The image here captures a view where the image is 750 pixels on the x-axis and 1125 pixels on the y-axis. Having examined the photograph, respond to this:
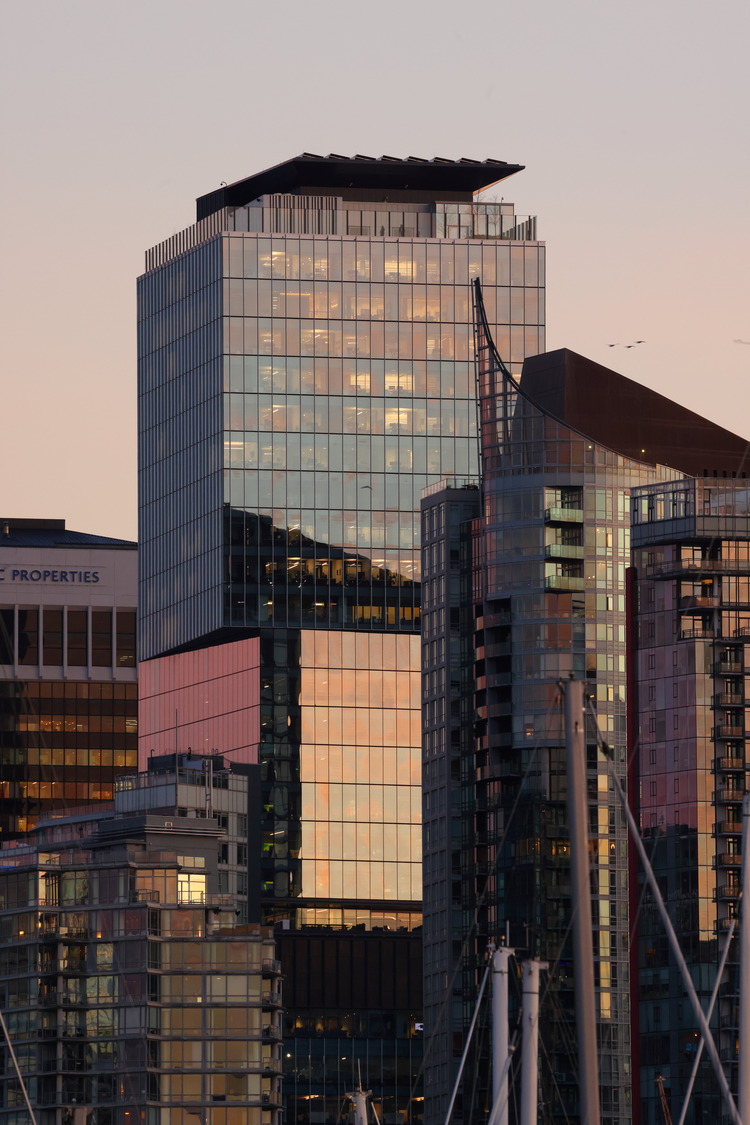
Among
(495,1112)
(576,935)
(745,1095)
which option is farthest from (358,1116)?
(576,935)

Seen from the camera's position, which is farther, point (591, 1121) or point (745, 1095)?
point (745, 1095)

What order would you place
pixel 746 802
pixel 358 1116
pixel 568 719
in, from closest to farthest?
pixel 568 719
pixel 746 802
pixel 358 1116

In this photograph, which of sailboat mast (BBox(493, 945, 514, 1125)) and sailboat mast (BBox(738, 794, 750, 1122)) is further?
sailboat mast (BBox(493, 945, 514, 1125))

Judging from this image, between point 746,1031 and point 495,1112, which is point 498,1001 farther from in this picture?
point 746,1031

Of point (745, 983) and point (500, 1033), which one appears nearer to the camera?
point (745, 983)

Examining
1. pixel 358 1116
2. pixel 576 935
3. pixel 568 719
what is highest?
pixel 568 719

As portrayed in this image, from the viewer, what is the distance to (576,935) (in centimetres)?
9925

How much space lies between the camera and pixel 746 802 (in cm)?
12212

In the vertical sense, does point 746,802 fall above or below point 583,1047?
above

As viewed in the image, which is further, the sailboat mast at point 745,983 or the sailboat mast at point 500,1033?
the sailboat mast at point 500,1033

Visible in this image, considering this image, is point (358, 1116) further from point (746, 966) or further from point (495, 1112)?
point (746, 966)

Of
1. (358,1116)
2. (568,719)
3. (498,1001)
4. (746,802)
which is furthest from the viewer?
(358,1116)

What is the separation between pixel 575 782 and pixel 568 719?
2.00 meters

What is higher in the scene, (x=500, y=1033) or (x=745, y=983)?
(x=745, y=983)
